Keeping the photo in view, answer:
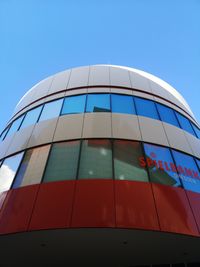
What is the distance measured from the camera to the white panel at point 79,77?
48.1ft

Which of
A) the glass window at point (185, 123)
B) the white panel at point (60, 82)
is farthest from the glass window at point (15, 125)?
the glass window at point (185, 123)

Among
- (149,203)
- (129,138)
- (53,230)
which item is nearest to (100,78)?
(129,138)

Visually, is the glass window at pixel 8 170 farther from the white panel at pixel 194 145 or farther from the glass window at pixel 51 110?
the white panel at pixel 194 145

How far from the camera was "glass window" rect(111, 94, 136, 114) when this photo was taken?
12656 millimetres

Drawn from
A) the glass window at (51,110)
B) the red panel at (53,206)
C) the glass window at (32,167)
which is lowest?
the red panel at (53,206)

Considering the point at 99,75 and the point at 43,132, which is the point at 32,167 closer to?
the point at 43,132

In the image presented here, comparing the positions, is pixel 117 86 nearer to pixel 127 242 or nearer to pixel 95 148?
pixel 95 148

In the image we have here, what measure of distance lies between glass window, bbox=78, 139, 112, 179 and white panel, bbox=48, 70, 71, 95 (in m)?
5.69

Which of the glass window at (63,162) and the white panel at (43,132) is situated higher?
Answer: the white panel at (43,132)

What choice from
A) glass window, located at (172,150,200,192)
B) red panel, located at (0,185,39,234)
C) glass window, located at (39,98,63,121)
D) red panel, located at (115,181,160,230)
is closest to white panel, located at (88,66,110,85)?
glass window, located at (39,98,63,121)

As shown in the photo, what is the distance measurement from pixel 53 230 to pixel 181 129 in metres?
9.05

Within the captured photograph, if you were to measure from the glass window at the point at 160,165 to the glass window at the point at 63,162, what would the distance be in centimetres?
291

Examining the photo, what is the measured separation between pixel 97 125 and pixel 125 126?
4.51ft

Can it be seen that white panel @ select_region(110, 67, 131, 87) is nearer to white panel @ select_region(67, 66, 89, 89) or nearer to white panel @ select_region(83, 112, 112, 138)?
white panel @ select_region(67, 66, 89, 89)
